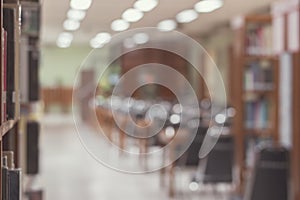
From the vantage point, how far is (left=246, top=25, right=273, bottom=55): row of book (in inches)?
215

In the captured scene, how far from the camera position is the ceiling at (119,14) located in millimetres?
5410

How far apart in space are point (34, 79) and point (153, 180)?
383 centimetres

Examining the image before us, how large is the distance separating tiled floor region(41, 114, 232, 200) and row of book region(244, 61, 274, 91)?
117 cm

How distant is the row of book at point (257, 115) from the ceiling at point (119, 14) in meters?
1.39

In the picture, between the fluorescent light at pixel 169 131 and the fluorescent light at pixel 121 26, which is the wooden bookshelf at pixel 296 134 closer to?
the fluorescent light at pixel 121 26

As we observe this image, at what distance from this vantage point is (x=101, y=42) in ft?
12.1

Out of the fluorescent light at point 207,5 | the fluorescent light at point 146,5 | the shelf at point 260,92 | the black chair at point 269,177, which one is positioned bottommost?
the black chair at point 269,177

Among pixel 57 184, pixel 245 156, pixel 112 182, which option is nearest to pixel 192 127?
pixel 245 156

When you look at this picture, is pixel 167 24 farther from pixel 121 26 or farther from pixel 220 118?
pixel 121 26

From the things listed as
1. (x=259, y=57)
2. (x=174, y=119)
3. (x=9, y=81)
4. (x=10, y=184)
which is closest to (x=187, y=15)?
(x=174, y=119)

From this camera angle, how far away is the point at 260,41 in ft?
18.2

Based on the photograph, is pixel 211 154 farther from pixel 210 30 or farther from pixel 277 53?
pixel 210 30

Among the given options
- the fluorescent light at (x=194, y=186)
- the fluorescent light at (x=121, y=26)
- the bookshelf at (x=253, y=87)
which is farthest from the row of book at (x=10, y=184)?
the bookshelf at (x=253, y=87)

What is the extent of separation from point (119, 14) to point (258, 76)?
1.50 metres
